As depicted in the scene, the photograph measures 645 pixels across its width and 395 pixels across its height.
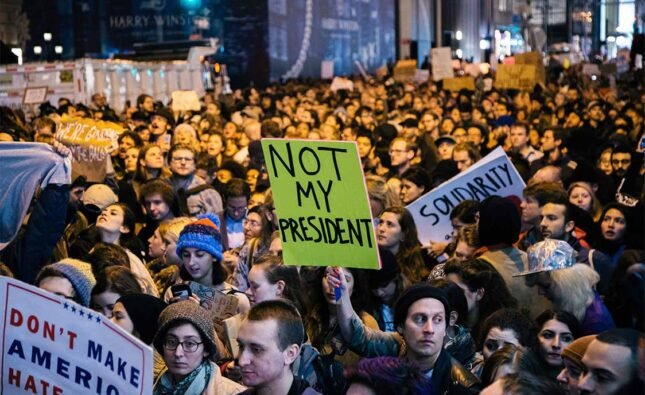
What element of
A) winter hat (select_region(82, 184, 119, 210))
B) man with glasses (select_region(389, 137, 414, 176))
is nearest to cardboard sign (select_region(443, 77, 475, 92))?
man with glasses (select_region(389, 137, 414, 176))

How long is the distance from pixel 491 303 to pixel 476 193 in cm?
268

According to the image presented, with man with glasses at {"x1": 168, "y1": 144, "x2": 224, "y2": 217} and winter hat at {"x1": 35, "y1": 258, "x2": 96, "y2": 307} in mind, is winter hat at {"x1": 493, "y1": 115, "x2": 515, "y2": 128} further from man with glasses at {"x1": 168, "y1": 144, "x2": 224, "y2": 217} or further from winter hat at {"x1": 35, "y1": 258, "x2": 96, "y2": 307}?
winter hat at {"x1": 35, "y1": 258, "x2": 96, "y2": 307}

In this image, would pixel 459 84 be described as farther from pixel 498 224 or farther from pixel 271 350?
pixel 271 350

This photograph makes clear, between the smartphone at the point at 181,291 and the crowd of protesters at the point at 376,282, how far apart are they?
13 mm

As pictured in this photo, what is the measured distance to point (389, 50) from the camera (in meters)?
52.3

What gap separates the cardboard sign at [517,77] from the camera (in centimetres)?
2433

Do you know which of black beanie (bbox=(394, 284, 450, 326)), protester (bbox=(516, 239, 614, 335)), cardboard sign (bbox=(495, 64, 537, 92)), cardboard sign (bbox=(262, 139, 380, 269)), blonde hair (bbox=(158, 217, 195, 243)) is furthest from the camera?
cardboard sign (bbox=(495, 64, 537, 92))

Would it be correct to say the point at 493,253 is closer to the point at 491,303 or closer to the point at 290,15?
the point at 491,303

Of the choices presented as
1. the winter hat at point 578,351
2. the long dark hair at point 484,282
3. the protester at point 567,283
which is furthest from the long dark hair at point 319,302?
the winter hat at point 578,351

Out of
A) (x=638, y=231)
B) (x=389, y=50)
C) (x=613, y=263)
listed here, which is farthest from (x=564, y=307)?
(x=389, y=50)

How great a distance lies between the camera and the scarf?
16.1 feet

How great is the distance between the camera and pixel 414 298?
17.1ft

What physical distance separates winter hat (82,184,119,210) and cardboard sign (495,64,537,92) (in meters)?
16.4

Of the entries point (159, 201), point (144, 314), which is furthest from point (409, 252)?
point (144, 314)
